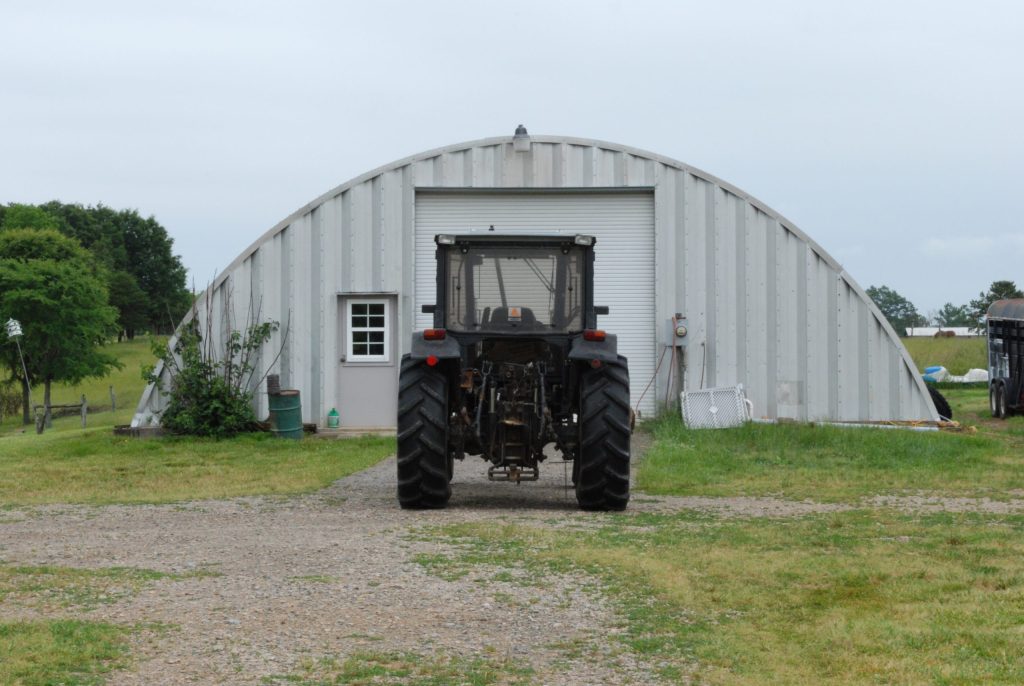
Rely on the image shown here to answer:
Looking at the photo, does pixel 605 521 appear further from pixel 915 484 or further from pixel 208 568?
pixel 915 484

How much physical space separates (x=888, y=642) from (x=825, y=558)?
7.49 feet

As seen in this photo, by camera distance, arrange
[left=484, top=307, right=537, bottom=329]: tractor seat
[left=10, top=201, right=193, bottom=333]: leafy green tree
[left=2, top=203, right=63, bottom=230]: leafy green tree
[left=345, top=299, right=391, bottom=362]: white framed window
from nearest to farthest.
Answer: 1. [left=484, top=307, right=537, bottom=329]: tractor seat
2. [left=345, top=299, right=391, bottom=362]: white framed window
3. [left=2, top=203, right=63, bottom=230]: leafy green tree
4. [left=10, top=201, right=193, bottom=333]: leafy green tree

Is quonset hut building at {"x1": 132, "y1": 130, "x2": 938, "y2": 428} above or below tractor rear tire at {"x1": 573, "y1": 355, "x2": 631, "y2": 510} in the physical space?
above

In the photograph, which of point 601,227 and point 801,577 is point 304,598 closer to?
point 801,577

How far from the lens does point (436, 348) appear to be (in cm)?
1108

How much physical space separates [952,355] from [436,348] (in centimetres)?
3743

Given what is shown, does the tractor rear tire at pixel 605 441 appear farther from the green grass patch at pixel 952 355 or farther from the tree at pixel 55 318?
the tree at pixel 55 318

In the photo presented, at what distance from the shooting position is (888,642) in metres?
6.05

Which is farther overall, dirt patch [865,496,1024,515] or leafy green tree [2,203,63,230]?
leafy green tree [2,203,63,230]

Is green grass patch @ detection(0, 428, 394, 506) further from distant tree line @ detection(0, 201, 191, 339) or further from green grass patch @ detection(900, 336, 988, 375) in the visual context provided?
distant tree line @ detection(0, 201, 191, 339)

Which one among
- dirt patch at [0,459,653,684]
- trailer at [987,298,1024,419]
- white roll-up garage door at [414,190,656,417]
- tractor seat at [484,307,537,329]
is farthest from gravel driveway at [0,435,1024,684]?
trailer at [987,298,1024,419]

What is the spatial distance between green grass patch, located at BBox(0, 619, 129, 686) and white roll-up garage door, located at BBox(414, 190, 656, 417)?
14.3 meters

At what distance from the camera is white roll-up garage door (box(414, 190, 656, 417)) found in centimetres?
2041

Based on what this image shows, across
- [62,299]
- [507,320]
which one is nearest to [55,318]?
[62,299]
